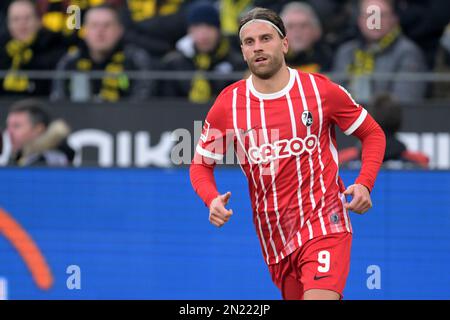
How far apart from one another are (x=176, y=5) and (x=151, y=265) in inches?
135

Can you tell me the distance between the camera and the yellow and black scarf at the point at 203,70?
37.0 ft

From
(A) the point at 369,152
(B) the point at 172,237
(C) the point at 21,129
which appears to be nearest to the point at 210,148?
(A) the point at 369,152

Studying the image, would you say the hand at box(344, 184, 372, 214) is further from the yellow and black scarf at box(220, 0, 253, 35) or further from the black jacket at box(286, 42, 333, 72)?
the yellow and black scarf at box(220, 0, 253, 35)

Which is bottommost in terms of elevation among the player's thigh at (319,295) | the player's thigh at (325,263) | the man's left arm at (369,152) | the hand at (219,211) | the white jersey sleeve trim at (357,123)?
the player's thigh at (319,295)

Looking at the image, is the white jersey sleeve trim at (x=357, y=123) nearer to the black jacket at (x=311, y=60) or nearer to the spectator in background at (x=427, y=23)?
the black jacket at (x=311, y=60)

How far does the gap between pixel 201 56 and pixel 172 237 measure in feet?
7.49

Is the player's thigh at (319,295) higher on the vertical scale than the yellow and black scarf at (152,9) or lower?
lower

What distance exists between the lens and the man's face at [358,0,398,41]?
10999 millimetres

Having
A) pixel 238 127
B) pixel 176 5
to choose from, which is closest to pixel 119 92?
pixel 176 5

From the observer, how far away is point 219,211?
20.9 feet

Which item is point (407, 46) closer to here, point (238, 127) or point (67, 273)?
point (67, 273)

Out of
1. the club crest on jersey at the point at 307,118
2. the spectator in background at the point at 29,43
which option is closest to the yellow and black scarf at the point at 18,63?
the spectator in background at the point at 29,43

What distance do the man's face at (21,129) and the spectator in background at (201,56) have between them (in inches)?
59.7
